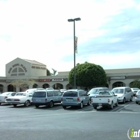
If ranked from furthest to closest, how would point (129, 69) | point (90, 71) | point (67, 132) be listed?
point (129, 69) < point (90, 71) < point (67, 132)

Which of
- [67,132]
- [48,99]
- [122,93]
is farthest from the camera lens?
[122,93]

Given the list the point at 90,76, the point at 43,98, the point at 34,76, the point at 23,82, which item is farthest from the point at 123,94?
the point at 34,76

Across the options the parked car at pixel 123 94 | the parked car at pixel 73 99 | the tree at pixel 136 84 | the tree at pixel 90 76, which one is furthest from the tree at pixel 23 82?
the parked car at pixel 73 99

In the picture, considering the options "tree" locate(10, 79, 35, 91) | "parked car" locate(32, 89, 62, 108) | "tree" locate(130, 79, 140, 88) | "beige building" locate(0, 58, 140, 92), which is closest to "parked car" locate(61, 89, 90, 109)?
"parked car" locate(32, 89, 62, 108)

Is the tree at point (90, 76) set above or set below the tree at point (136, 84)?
above

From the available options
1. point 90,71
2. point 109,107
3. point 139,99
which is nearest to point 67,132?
point 109,107

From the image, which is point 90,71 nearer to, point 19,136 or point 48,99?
point 48,99

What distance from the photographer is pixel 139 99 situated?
2406cm

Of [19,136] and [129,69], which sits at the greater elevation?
[129,69]

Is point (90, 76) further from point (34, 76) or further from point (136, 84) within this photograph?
point (34, 76)

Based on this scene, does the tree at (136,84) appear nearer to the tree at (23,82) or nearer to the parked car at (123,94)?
the parked car at (123,94)

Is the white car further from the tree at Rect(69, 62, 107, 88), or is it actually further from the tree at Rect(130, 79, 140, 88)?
the tree at Rect(130, 79, 140, 88)

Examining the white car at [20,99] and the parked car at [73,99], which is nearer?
the parked car at [73,99]

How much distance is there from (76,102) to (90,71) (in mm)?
30422
